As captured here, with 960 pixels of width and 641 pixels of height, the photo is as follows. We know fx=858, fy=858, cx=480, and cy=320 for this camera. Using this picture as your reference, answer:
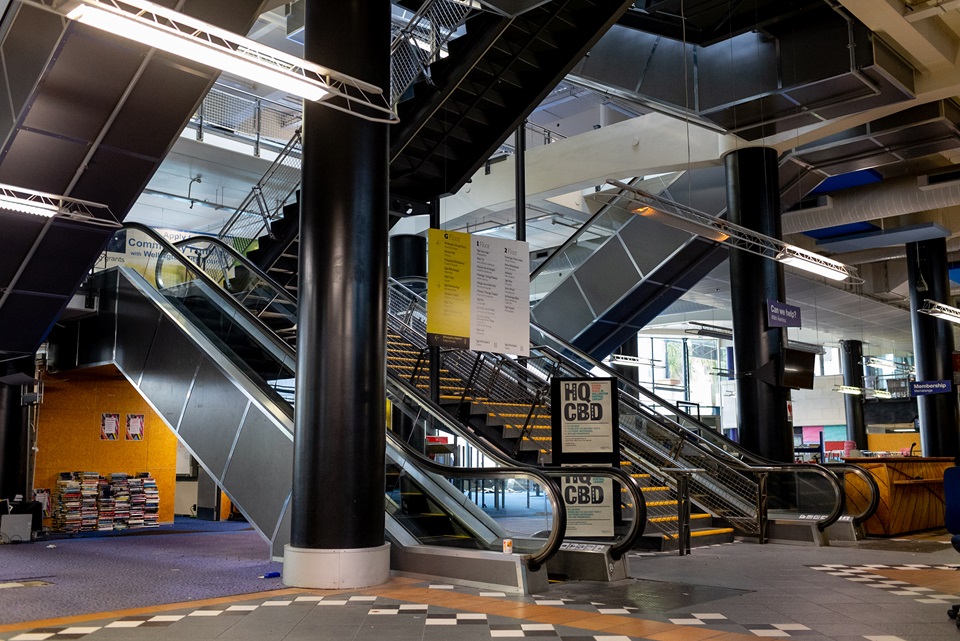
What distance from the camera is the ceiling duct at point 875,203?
15.3 metres

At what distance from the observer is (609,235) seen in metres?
16.6

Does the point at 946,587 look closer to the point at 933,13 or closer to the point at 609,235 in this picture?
the point at 933,13

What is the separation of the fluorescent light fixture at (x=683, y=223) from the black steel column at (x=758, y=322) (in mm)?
1694

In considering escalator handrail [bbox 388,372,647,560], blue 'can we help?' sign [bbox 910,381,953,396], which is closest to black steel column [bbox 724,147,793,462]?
escalator handrail [bbox 388,372,647,560]

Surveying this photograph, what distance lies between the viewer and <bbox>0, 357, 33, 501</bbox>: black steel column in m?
11.2

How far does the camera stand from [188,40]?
5109mm

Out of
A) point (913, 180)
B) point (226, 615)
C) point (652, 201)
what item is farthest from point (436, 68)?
point (913, 180)

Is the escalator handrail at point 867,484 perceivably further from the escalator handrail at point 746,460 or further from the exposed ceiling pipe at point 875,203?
the exposed ceiling pipe at point 875,203

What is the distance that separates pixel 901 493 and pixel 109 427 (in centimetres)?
1234

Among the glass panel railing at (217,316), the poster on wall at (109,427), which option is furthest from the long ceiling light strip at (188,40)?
the poster on wall at (109,427)

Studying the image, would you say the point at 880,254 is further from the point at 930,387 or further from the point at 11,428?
the point at 11,428

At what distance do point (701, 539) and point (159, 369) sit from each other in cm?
685

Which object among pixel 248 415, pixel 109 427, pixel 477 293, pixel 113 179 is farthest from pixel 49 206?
pixel 109 427

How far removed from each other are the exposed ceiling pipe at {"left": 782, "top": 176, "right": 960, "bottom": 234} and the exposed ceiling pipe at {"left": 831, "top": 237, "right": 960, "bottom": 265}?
142 inches
